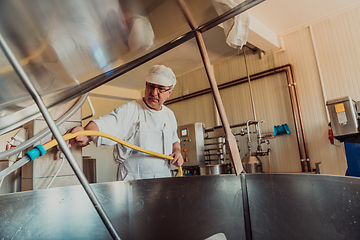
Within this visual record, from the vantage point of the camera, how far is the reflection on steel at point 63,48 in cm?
31

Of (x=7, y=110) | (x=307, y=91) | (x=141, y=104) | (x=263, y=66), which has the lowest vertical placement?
(x=7, y=110)

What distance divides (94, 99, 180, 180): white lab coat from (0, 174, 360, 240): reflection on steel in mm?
389

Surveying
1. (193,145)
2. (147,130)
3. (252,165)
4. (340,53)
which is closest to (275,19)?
(340,53)

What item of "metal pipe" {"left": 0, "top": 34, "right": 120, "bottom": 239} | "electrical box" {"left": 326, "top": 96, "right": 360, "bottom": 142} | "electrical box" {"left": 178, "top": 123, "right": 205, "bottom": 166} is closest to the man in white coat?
"metal pipe" {"left": 0, "top": 34, "right": 120, "bottom": 239}

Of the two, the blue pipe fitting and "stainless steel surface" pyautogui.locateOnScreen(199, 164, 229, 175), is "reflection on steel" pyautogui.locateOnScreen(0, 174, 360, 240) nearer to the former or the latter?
the blue pipe fitting

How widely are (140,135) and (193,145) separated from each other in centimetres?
210

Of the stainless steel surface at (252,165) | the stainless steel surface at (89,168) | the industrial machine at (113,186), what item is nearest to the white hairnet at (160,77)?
the industrial machine at (113,186)

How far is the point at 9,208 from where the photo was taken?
2.19ft

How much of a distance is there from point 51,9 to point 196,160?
325 centimetres

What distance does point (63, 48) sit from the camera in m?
0.40

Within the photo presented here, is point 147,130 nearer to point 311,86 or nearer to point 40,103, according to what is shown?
point 40,103

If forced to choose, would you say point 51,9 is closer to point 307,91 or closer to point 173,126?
point 173,126

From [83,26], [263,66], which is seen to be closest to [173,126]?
[83,26]

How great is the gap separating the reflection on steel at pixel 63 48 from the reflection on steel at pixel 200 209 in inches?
12.5
